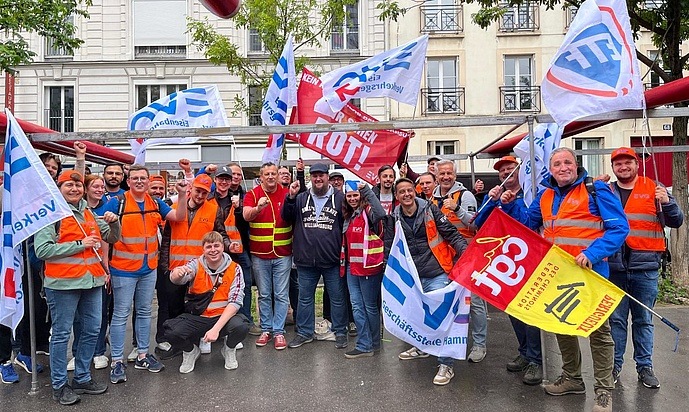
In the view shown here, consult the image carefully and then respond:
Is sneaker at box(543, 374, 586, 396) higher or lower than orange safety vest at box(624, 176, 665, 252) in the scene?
lower

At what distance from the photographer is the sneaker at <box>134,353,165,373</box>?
5105 millimetres

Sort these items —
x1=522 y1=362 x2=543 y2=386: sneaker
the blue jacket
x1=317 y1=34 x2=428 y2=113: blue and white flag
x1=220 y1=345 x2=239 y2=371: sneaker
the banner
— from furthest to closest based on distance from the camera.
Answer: x1=317 y1=34 x2=428 y2=113: blue and white flag
the banner
x1=220 y1=345 x2=239 y2=371: sneaker
x1=522 y1=362 x2=543 y2=386: sneaker
the blue jacket

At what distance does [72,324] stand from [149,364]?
3.29ft

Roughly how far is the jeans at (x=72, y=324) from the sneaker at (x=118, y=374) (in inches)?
10.7

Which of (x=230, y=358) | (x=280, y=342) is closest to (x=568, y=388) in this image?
(x=280, y=342)

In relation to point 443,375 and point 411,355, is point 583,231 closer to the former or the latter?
point 443,375

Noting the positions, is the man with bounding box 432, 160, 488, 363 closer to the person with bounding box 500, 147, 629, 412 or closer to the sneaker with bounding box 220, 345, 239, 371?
the person with bounding box 500, 147, 629, 412

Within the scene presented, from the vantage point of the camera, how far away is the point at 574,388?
437 centimetres

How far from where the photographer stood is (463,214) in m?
5.25

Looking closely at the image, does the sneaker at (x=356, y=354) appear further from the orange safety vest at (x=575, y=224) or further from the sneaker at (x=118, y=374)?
the orange safety vest at (x=575, y=224)

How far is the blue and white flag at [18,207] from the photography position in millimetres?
4145

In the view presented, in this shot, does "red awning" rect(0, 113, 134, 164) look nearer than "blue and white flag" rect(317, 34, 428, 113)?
Yes

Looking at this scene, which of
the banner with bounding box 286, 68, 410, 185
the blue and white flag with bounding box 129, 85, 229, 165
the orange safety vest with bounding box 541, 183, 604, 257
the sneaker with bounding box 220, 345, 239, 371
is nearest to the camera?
the orange safety vest with bounding box 541, 183, 604, 257

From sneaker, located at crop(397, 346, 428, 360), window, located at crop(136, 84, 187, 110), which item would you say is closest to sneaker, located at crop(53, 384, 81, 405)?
sneaker, located at crop(397, 346, 428, 360)
